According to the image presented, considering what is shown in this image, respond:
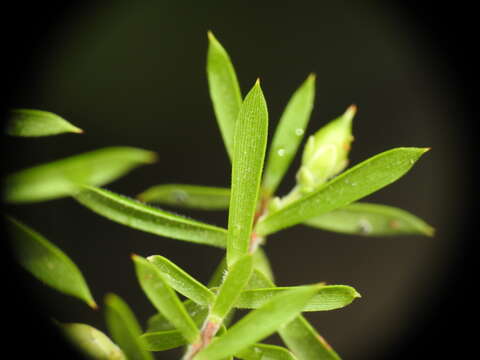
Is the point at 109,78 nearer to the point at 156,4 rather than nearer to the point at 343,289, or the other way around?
the point at 156,4

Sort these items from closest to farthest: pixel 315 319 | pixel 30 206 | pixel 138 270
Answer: pixel 138 270
pixel 30 206
pixel 315 319

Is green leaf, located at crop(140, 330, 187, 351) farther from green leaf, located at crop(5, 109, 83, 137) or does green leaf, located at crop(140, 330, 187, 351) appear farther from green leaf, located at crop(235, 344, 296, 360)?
green leaf, located at crop(5, 109, 83, 137)

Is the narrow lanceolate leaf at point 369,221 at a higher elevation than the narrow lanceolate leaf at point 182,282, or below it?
higher

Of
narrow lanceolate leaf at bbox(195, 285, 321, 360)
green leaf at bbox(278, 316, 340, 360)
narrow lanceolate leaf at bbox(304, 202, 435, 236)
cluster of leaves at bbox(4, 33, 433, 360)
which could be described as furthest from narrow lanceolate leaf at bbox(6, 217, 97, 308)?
narrow lanceolate leaf at bbox(304, 202, 435, 236)

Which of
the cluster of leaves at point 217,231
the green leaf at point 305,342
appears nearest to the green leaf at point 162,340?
the cluster of leaves at point 217,231

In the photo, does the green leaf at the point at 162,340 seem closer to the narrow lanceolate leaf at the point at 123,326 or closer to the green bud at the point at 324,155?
the narrow lanceolate leaf at the point at 123,326

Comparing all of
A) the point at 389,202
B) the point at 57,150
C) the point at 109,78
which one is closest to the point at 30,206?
the point at 57,150
